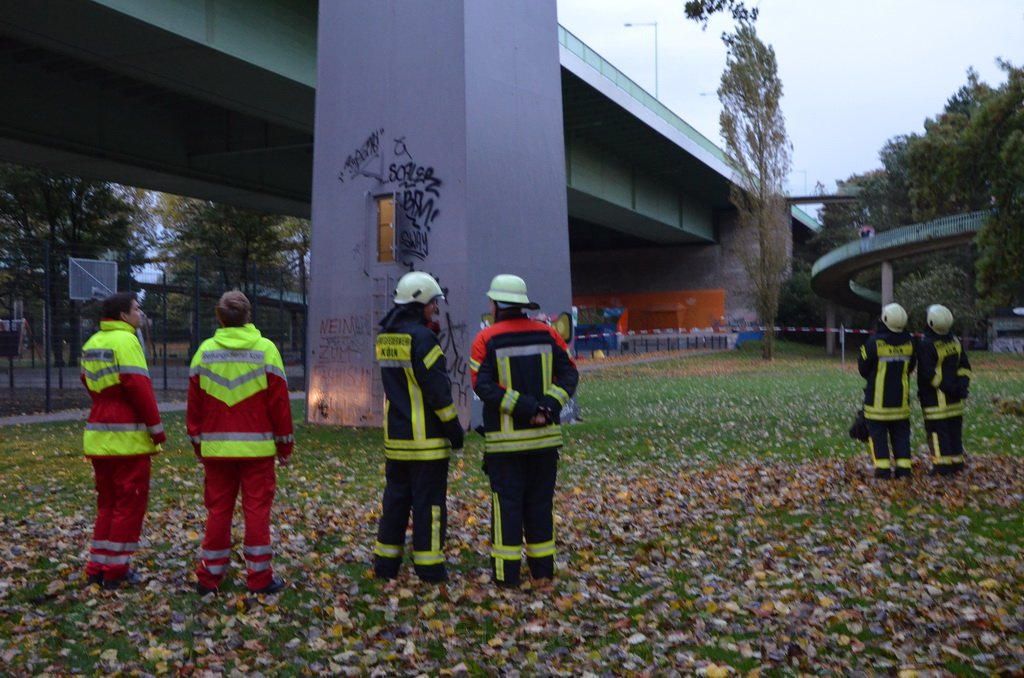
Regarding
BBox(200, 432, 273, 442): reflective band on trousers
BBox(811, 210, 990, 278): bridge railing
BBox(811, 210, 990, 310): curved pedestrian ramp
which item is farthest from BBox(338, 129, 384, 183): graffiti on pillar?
BBox(811, 210, 990, 278): bridge railing

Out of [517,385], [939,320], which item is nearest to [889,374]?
[939,320]

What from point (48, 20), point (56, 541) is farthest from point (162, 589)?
point (48, 20)

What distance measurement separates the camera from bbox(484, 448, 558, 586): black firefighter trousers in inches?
264

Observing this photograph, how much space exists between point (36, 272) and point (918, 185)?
1942 cm

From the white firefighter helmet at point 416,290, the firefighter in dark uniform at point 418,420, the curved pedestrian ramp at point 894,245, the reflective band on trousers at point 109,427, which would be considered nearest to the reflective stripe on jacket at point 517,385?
the firefighter in dark uniform at point 418,420

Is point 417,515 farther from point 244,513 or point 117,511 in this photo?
point 117,511

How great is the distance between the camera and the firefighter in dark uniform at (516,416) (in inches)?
261

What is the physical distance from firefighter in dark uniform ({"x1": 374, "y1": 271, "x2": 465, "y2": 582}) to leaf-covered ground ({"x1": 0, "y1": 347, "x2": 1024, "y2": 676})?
49 centimetres

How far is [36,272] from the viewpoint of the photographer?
2030 cm

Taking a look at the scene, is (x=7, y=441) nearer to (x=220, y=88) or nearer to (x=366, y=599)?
(x=220, y=88)

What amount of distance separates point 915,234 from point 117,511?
44.5 metres

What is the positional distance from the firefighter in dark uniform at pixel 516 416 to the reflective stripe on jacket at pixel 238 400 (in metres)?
1.36

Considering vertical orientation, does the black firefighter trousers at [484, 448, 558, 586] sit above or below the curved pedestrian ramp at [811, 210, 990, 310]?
below

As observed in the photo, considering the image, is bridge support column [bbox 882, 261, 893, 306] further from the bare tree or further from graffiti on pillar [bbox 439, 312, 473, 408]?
graffiti on pillar [bbox 439, 312, 473, 408]
